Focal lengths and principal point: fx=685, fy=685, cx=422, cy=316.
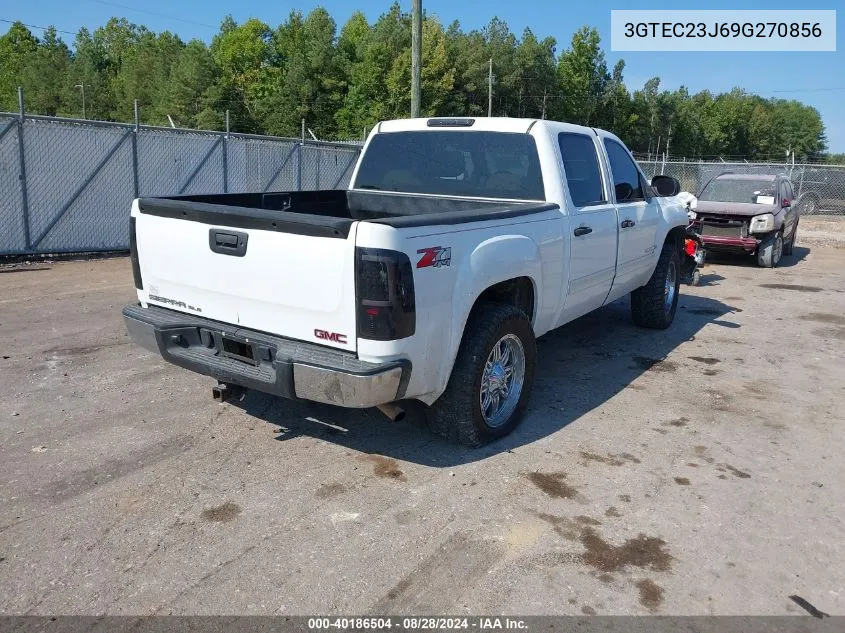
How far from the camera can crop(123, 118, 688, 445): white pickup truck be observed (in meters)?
3.38

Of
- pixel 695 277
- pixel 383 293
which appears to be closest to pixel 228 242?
pixel 383 293

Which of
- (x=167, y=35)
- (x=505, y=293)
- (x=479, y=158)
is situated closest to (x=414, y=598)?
(x=505, y=293)

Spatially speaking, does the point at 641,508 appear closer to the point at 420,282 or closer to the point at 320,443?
the point at 420,282

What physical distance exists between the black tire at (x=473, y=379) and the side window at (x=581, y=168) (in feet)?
4.37

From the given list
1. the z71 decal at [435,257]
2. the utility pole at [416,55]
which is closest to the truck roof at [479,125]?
the z71 decal at [435,257]

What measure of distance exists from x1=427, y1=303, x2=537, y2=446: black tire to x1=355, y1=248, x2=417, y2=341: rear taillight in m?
0.69

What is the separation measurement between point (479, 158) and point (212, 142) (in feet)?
32.2

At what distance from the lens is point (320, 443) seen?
4312mm

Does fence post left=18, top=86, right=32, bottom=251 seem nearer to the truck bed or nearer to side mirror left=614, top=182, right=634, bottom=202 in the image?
the truck bed

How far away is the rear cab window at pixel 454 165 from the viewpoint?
4996mm

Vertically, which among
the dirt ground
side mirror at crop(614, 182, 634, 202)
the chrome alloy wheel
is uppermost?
side mirror at crop(614, 182, 634, 202)

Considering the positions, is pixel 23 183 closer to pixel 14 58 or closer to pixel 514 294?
pixel 514 294

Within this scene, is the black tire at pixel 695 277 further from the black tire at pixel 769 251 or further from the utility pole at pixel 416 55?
the utility pole at pixel 416 55

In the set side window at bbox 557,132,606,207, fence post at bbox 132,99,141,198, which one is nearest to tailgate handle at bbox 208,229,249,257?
side window at bbox 557,132,606,207
